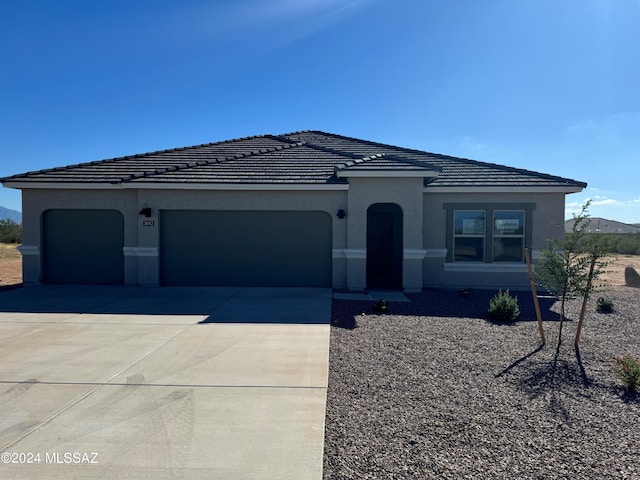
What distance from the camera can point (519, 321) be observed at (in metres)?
8.59

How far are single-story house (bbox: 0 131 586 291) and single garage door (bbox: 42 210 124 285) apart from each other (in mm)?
33

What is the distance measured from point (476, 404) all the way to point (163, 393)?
3693 mm

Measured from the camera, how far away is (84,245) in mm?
12656

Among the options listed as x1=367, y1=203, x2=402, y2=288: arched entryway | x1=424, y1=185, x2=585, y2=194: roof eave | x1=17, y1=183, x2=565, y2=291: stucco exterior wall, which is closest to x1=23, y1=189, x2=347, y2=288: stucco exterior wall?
x1=17, y1=183, x2=565, y2=291: stucco exterior wall

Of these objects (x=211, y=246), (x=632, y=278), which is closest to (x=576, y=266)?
(x=211, y=246)

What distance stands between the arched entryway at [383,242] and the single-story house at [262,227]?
1066 mm

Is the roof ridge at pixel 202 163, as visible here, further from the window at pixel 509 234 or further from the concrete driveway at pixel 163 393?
the window at pixel 509 234

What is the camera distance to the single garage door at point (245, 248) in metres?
12.3

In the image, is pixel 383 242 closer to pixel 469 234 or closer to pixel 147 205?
pixel 469 234

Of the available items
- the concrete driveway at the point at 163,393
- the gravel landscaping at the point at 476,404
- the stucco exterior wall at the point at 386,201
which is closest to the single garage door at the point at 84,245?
the concrete driveway at the point at 163,393

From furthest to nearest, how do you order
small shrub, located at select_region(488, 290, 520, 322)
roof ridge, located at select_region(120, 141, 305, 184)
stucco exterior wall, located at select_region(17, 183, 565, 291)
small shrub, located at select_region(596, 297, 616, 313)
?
roof ridge, located at select_region(120, 141, 305, 184) → stucco exterior wall, located at select_region(17, 183, 565, 291) → small shrub, located at select_region(596, 297, 616, 313) → small shrub, located at select_region(488, 290, 520, 322)

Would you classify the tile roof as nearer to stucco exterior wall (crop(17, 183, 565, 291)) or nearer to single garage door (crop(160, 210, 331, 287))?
stucco exterior wall (crop(17, 183, 565, 291))

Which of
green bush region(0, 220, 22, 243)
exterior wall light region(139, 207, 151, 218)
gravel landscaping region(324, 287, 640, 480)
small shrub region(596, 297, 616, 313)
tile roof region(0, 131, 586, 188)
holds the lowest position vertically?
gravel landscaping region(324, 287, 640, 480)

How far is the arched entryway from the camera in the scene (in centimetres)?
1363
